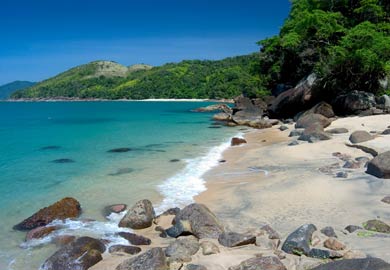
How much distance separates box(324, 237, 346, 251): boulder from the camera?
5885 mm

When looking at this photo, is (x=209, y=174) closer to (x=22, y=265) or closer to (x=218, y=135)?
(x=22, y=265)

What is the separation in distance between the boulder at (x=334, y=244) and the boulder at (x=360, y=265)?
1377 mm

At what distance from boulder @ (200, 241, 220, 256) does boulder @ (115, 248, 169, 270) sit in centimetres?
79

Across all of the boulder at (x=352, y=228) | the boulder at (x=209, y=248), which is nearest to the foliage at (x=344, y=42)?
the boulder at (x=352, y=228)

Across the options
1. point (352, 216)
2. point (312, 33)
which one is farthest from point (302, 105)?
point (352, 216)

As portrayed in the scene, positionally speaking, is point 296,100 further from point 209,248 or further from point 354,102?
point 209,248

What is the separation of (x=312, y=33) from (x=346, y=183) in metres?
23.4

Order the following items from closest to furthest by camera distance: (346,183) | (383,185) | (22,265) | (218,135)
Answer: (22,265) → (383,185) → (346,183) → (218,135)

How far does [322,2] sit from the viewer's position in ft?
103

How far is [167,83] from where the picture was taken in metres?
151

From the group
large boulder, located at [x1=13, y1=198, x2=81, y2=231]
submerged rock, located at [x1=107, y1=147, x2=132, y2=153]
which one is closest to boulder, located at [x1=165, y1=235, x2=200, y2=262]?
large boulder, located at [x1=13, y1=198, x2=81, y2=231]

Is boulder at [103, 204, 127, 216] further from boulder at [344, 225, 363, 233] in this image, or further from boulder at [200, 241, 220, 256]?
boulder at [344, 225, 363, 233]

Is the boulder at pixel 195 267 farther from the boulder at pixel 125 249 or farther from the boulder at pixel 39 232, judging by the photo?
the boulder at pixel 39 232

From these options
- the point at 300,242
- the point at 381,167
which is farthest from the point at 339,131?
the point at 300,242
